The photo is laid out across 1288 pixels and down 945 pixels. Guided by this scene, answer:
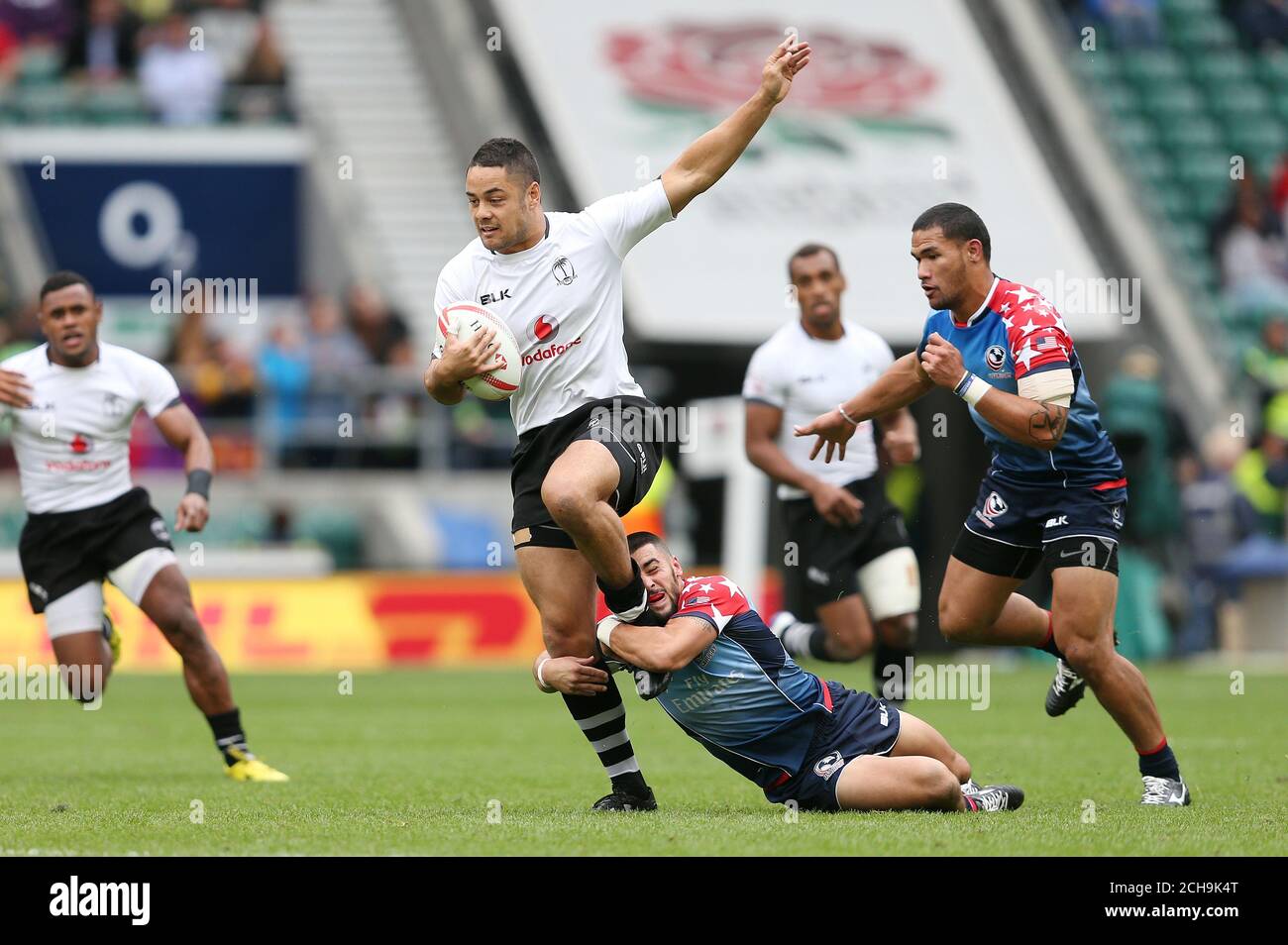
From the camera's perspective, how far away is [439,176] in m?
26.8

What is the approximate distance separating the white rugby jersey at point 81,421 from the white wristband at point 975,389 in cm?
437

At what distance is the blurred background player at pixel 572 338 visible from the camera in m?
8.12

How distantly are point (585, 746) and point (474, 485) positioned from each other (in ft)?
33.1

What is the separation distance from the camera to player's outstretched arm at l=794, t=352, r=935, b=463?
29.0 feet

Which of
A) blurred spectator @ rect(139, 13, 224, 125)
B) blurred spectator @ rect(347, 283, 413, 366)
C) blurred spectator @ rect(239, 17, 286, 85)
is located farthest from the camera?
blurred spectator @ rect(239, 17, 286, 85)

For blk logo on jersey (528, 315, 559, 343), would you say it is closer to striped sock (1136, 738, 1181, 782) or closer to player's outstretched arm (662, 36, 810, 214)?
player's outstretched arm (662, 36, 810, 214)

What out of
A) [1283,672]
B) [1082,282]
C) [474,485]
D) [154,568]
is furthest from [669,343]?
[154,568]

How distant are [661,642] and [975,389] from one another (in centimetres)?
167

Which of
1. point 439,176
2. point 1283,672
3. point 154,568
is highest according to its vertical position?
point 439,176

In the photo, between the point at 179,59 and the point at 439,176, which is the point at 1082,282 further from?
the point at 179,59

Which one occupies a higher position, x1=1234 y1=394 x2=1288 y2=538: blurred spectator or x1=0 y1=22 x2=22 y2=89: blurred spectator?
x1=0 y1=22 x2=22 y2=89: blurred spectator

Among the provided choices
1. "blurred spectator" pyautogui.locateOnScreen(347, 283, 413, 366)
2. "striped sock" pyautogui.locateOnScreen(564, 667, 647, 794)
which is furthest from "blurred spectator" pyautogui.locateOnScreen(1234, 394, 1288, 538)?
"striped sock" pyautogui.locateOnScreen(564, 667, 647, 794)

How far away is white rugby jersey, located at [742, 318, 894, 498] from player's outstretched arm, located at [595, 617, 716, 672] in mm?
4080

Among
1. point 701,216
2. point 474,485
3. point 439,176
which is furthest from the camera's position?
point 439,176
